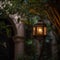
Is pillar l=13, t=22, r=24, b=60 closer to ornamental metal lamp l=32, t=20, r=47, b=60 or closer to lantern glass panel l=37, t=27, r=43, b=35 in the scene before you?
ornamental metal lamp l=32, t=20, r=47, b=60

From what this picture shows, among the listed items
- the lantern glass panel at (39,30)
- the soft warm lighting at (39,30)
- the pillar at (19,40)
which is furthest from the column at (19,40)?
the lantern glass panel at (39,30)

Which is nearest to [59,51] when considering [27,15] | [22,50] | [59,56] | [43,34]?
[59,56]

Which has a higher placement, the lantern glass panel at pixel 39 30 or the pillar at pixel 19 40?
the lantern glass panel at pixel 39 30

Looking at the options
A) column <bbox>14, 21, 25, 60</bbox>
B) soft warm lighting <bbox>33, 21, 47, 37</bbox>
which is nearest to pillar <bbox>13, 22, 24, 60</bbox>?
column <bbox>14, 21, 25, 60</bbox>

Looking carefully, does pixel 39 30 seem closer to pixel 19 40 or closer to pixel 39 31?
pixel 39 31

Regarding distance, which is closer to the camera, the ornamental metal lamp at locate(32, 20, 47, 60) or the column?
the ornamental metal lamp at locate(32, 20, 47, 60)

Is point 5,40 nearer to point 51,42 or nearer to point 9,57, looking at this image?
point 9,57

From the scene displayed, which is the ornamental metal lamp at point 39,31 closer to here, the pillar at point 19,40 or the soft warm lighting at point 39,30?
the soft warm lighting at point 39,30

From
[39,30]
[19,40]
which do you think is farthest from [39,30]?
[19,40]

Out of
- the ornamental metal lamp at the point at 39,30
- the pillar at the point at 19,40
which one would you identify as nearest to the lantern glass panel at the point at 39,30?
the ornamental metal lamp at the point at 39,30

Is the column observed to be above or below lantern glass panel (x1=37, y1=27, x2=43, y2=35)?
below

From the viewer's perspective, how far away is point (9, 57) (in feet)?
51.6

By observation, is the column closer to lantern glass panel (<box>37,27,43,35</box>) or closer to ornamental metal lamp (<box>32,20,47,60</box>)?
ornamental metal lamp (<box>32,20,47,60</box>)

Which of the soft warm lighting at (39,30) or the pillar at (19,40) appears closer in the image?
the soft warm lighting at (39,30)
